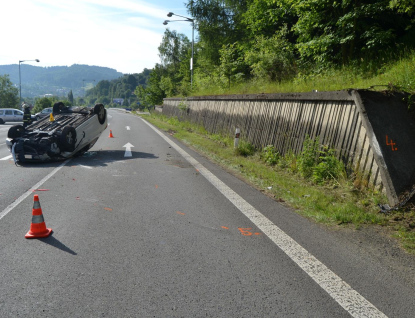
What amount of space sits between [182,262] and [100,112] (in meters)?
10.1

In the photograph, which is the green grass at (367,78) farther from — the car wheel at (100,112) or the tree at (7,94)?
the tree at (7,94)

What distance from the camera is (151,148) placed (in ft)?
48.3

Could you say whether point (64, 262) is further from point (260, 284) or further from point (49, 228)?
point (260, 284)

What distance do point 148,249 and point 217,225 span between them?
4.17 feet

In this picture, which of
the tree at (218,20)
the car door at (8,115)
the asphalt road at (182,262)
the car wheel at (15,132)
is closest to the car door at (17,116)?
the car door at (8,115)

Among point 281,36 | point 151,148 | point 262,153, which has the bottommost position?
point 151,148

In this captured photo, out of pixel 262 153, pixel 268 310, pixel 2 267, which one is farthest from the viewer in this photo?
pixel 262 153

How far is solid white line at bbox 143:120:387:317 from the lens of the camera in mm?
2961

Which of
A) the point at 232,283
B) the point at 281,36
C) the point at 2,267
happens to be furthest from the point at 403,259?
the point at 281,36

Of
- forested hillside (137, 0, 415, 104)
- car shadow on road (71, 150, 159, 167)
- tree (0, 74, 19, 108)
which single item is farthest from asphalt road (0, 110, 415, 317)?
tree (0, 74, 19, 108)

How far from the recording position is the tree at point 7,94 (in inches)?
3706

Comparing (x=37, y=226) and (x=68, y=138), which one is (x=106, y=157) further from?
(x=37, y=226)

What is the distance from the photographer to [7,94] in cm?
9488

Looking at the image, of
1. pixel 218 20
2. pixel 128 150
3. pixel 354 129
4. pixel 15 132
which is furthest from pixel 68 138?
pixel 218 20
